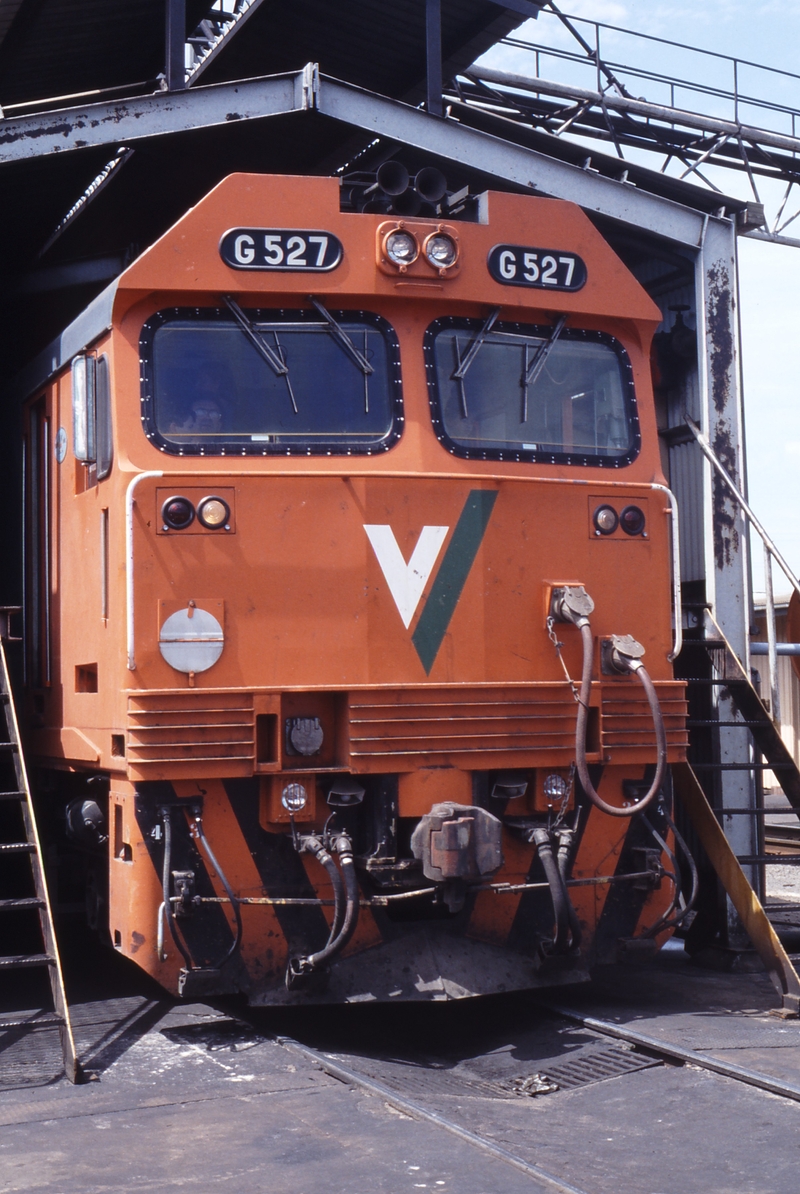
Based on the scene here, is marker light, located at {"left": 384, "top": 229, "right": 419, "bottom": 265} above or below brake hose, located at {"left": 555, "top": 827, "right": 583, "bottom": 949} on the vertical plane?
above

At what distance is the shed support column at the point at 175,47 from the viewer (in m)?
7.05

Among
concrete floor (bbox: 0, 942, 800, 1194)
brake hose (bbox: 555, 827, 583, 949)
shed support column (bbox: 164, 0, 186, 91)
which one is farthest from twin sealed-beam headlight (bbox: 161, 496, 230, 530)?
shed support column (bbox: 164, 0, 186, 91)

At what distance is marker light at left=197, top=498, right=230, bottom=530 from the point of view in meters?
5.55

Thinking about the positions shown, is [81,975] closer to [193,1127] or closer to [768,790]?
[193,1127]

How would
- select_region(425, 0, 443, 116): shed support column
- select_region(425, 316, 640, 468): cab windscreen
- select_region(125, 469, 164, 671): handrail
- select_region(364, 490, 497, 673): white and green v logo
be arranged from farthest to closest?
select_region(425, 0, 443, 116): shed support column → select_region(425, 316, 640, 468): cab windscreen → select_region(364, 490, 497, 673): white and green v logo → select_region(125, 469, 164, 671): handrail

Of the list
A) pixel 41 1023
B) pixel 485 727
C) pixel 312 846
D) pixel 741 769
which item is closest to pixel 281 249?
pixel 485 727

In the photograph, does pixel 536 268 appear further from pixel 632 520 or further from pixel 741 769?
pixel 741 769

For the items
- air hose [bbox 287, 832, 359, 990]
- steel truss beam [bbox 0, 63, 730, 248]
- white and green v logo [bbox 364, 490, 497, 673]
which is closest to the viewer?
air hose [bbox 287, 832, 359, 990]

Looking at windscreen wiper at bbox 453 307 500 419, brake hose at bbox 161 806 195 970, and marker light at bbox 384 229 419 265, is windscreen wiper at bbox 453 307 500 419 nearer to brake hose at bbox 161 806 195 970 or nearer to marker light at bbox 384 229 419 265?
marker light at bbox 384 229 419 265

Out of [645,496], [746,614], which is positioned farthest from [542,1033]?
[746,614]

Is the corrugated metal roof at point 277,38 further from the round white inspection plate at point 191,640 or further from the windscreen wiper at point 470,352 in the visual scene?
the round white inspection plate at point 191,640

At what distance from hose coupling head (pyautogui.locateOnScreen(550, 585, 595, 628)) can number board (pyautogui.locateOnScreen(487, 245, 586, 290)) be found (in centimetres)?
146

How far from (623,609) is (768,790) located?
1435 cm

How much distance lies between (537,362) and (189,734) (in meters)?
2.39
